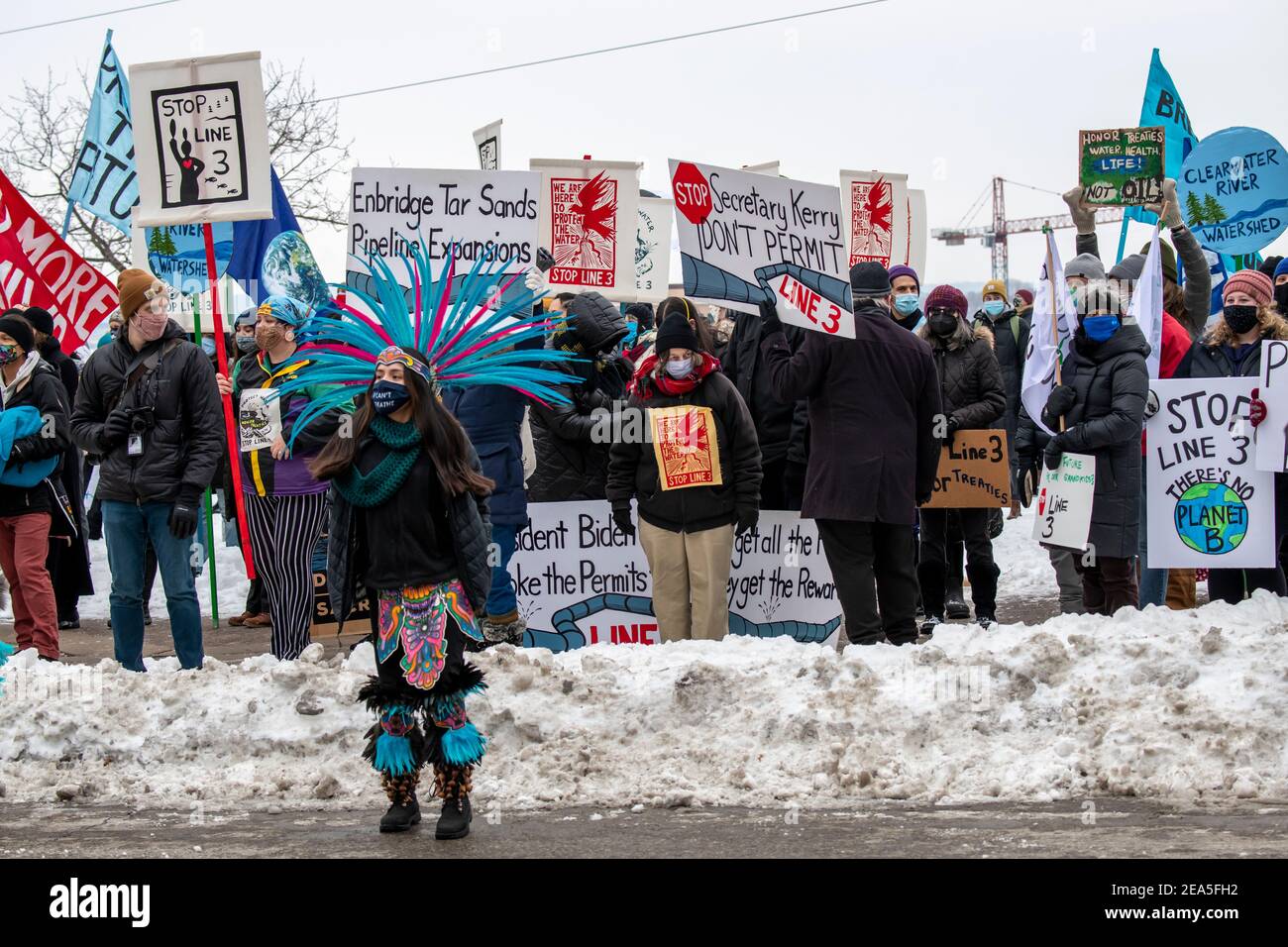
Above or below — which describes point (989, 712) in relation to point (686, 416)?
below

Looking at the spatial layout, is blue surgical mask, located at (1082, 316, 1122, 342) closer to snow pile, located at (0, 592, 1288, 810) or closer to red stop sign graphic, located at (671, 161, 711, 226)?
snow pile, located at (0, 592, 1288, 810)

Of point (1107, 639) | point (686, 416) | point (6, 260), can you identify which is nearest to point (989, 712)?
point (1107, 639)

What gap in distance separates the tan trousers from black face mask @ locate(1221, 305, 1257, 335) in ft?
10.1

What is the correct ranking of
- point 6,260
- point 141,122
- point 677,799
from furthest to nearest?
point 6,260
point 141,122
point 677,799

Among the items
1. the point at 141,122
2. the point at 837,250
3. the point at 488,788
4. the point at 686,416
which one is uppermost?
the point at 141,122

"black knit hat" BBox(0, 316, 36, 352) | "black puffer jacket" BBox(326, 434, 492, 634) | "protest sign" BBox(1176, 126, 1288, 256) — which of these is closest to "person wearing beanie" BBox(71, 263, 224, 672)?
"black knit hat" BBox(0, 316, 36, 352)

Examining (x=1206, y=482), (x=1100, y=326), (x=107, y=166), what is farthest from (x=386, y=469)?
(x=107, y=166)

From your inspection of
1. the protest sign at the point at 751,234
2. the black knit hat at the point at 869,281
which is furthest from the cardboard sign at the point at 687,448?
the black knit hat at the point at 869,281

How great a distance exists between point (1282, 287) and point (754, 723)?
5.28 m

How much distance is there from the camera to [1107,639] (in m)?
7.42

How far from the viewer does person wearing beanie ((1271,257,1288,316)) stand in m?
10.1
